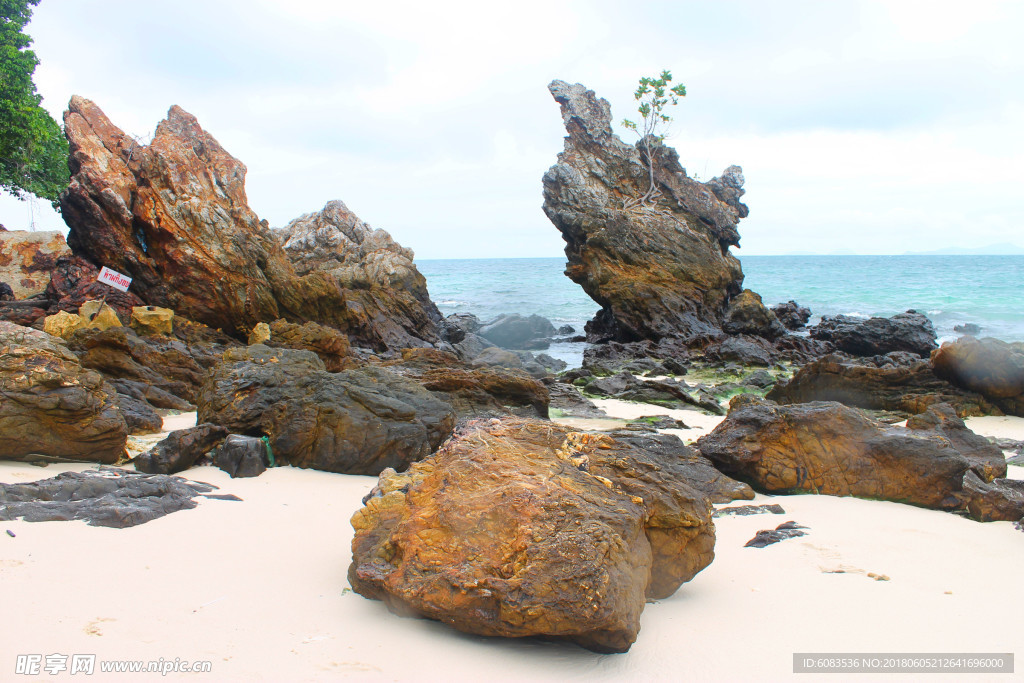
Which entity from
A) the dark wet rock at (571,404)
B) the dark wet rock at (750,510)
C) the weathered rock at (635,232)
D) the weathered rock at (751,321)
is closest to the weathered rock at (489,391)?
the dark wet rock at (571,404)

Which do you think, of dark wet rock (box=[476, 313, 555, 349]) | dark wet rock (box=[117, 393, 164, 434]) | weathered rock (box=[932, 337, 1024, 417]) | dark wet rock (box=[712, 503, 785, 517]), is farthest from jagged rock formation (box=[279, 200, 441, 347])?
dark wet rock (box=[712, 503, 785, 517])

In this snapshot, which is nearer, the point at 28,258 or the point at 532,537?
the point at 532,537

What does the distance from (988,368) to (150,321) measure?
497 inches

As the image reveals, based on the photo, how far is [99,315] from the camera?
1046 cm

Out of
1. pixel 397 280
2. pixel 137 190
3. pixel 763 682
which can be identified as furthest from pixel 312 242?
pixel 763 682

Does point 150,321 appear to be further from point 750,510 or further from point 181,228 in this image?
point 750,510

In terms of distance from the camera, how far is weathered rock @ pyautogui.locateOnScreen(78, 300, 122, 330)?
10.4 m

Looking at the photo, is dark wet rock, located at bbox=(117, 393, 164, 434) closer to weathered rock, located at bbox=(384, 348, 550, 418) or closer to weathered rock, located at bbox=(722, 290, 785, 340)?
weathered rock, located at bbox=(384, 348, 550, 418)

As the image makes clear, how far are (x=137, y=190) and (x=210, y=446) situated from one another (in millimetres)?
10503

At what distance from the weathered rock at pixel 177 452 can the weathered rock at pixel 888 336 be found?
17.2 m

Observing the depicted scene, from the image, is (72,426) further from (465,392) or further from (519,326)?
(519,326)

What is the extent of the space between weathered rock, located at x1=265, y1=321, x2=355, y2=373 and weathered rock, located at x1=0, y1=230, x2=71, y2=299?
5982 mm

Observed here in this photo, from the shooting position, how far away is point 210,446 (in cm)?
514

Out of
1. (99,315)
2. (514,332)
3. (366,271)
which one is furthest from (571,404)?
(514,332)
